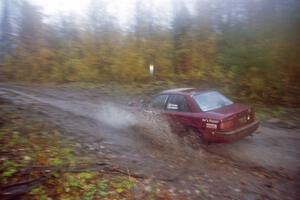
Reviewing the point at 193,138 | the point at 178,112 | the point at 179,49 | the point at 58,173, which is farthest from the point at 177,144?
the point at 179,49

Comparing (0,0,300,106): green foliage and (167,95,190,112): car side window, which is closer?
(167,95,190,112): car side window

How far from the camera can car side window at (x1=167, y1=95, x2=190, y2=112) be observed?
8539 millimetres

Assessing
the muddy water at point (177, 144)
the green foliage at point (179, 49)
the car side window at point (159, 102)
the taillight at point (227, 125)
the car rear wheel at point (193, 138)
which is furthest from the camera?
the green foliage at point (179, 49)

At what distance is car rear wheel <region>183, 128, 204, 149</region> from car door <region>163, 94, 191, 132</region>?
18 centimetres

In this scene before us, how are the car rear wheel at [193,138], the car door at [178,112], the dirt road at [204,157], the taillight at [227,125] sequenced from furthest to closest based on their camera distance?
the car door at [178,112] → the car rear wheel at [193,138] → the taillight at [227,125] → the dirt road at [204,157]

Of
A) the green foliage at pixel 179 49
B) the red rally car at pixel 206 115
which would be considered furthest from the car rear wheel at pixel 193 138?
the green foliage at pixel 179 49

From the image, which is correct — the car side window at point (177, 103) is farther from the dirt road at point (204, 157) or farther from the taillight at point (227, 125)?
the taillight at point (227, 125)

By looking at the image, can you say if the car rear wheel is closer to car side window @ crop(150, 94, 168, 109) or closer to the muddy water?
the muddy water

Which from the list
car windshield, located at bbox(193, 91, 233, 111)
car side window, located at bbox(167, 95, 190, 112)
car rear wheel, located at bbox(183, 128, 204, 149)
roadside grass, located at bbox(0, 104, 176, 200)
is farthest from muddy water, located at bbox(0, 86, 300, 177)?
roadside grass, located at bbox(0, 104, 176, 200)

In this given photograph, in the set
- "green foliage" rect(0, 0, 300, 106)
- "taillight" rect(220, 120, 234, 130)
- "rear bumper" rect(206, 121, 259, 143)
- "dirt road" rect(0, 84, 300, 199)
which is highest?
"green foliage" rect(0, 0, 300, 106)

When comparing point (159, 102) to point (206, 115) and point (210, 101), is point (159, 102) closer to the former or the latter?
point (210, 101)

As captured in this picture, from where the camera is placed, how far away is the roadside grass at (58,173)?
5507 millimetres

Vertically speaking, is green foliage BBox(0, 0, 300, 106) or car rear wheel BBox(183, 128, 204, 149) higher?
green foliage BBox(0, 0, 300, 106)

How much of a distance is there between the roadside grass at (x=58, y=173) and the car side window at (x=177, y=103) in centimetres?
269
